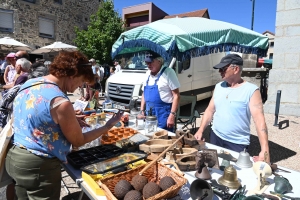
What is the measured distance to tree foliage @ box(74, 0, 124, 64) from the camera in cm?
1462

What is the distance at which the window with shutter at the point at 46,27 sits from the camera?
15930 mm

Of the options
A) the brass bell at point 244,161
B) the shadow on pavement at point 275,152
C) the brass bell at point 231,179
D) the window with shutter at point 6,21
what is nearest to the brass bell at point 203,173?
the brass bell at point 231,179

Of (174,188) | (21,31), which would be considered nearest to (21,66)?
(174,188)

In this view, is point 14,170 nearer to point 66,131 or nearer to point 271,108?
point 66,131

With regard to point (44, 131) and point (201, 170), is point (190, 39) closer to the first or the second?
point (201, 170)

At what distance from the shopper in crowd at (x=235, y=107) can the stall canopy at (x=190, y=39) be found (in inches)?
47.1

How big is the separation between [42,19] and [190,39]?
1552 cm

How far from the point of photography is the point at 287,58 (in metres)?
6.33

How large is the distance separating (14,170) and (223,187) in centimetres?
141

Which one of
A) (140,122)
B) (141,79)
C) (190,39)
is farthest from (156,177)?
(141,79)

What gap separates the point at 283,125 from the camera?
Result: 5.72 metres

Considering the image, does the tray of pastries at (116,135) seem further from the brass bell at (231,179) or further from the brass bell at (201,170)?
the brass bell at (231,179)

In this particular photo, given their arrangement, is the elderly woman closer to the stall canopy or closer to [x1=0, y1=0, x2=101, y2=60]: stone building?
the stall canopy

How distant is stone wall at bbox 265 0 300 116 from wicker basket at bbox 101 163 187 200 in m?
6.13
